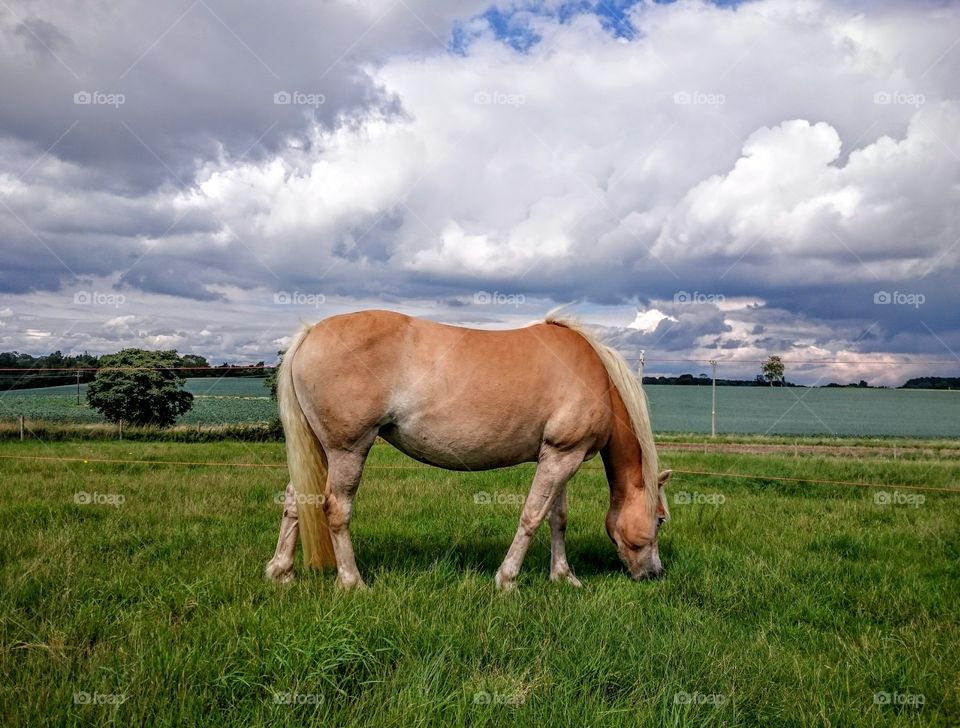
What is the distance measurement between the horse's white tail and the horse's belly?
→ 66cm

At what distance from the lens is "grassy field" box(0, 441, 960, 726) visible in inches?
108

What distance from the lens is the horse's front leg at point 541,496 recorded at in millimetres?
4543

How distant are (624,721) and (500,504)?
469 cm

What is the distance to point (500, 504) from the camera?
7.36 metres

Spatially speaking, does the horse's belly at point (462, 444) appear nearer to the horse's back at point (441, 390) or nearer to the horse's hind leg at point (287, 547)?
the horse's back at point (441, 390)

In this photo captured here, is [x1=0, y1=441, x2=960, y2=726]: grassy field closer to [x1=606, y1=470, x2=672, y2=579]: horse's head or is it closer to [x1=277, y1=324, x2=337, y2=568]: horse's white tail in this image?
[x1=606, y1=470, x2=672, y2=579]: horse's head

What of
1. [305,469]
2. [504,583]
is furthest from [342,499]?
[504,583]

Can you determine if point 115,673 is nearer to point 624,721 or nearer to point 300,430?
point 300,430

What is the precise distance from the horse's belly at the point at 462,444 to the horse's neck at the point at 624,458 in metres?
0.74

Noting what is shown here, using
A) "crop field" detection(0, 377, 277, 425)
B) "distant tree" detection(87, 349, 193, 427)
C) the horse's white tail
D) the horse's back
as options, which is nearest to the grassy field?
the horse's white tail

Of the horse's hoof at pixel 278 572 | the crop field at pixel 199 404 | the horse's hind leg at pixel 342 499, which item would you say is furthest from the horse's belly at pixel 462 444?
the crop field at pixel 199 404

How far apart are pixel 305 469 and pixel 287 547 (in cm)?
63

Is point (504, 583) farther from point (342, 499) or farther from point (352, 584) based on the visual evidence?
point (342, 499)

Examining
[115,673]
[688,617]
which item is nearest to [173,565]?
[115,673]
